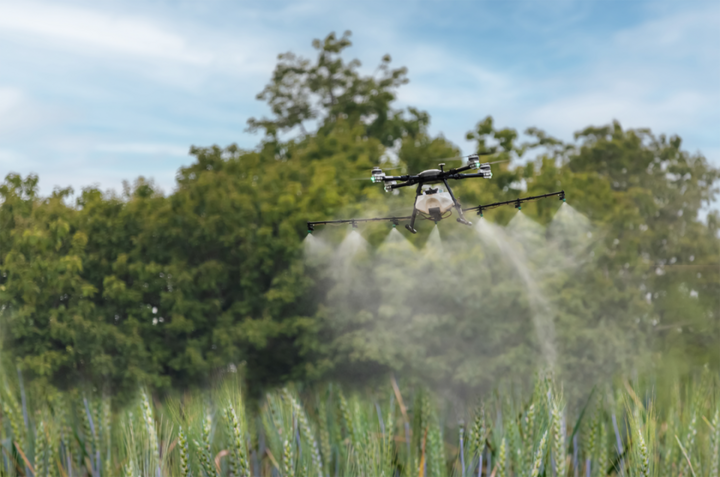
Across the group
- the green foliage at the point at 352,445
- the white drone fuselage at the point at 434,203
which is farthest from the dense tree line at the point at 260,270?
the white drone fuselage at the point at 434,203

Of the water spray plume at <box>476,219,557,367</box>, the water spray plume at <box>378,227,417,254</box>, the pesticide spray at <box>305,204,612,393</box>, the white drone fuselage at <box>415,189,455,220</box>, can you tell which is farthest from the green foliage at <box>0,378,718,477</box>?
the water spray plume at <box>378,227,417,254</box>

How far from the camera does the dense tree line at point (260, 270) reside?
23219 mm

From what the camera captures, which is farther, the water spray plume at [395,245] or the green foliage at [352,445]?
the water spray plume at [395,245]

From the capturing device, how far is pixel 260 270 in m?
25.6

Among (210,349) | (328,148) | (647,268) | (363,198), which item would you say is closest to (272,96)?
(328,148)

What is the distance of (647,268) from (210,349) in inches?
624

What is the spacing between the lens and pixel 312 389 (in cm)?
2358

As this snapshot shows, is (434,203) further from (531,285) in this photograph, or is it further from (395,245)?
(531,285)

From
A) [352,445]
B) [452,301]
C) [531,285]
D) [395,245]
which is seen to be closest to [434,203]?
[352,445]

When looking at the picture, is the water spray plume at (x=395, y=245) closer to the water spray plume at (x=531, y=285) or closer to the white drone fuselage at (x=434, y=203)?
the water spray plume at (x=531, y=285)

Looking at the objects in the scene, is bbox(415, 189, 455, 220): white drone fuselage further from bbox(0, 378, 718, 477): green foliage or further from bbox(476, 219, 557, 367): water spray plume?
bbox(476, 219, 557, 367): water spray plume

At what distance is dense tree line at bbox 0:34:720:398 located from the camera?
914 inches

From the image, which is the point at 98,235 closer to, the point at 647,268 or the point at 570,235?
the point at 570,235

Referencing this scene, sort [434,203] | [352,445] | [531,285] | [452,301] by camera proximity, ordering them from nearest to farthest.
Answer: [434,203]
[352,445]
[531,285]
[452,301]
